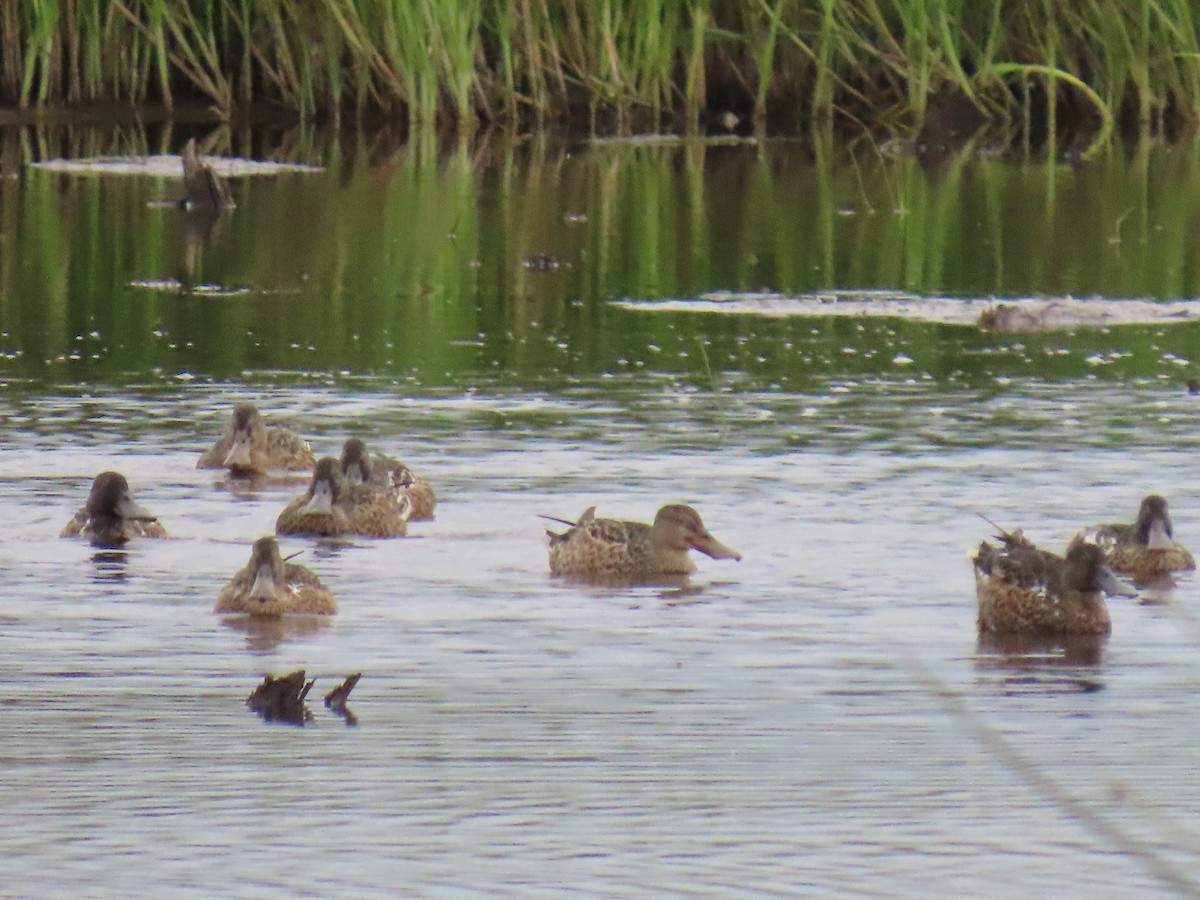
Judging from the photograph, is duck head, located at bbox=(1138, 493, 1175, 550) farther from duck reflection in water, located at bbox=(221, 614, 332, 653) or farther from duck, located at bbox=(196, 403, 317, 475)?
duck, located at bbox=(196, 403, 317, 475)

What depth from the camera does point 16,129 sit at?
88.0ft

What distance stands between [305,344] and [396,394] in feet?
5.05

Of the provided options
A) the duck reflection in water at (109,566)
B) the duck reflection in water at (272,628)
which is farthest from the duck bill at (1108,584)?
the duck reflection in water at (109,566)

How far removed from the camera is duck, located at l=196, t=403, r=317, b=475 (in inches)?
378

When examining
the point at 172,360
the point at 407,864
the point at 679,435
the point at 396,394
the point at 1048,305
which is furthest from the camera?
the point at 1048,305

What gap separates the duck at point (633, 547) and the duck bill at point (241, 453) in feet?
5.58

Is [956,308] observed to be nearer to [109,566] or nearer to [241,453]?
[241,453]

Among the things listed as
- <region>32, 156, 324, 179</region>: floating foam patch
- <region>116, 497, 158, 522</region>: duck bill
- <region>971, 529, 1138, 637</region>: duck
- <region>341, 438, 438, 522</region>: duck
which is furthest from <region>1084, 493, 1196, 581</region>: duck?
<region>32, 156, 324, 179</region>: floating foam patch

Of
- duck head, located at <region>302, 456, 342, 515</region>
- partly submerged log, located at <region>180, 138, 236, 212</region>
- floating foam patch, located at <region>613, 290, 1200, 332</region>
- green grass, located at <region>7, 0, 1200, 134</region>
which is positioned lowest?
duck head, located at <region>302, 456, 342, 515</region>

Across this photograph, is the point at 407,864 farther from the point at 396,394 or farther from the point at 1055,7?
Answer: the point at 1055,7

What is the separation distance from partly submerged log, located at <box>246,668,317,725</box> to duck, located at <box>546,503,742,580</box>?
72.7 inches

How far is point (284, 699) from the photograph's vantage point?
6.29 metres

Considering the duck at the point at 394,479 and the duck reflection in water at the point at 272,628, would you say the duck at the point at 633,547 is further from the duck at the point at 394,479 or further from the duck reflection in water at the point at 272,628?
the duck reflection in water at the point at 272,628

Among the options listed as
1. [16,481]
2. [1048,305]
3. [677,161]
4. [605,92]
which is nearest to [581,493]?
[16,481]
